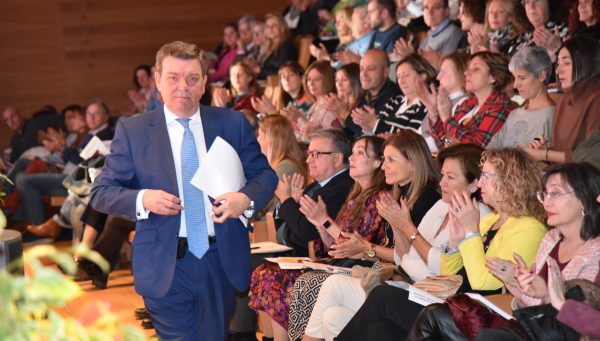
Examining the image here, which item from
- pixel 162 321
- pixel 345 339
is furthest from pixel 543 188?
pixel 162 321

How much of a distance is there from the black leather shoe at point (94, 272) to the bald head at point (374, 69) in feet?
7.20

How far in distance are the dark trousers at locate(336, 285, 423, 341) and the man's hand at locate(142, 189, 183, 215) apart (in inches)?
41.6

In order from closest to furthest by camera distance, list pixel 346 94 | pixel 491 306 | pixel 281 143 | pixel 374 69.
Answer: pixel 491 306 < pixel 281 143 < pixel 374 69 < pixel 346 94

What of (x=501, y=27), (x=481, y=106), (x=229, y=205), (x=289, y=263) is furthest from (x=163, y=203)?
(x=501, y=27)

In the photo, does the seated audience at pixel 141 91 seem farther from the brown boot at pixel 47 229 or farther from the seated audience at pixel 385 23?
the seated audience at pixel 385 23

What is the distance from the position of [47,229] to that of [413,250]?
5.10 meters

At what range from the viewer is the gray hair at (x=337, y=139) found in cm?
511

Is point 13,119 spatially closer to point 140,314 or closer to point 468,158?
point 140,314

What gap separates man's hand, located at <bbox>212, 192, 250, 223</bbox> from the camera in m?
3.02

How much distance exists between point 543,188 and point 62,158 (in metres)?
6.29

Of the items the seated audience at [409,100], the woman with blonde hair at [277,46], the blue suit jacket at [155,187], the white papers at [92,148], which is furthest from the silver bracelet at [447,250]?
the woman with blonde hair at [277,46]

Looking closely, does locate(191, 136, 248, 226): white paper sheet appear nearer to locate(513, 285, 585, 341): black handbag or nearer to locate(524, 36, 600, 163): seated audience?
locate(513, 285, 585, 341): black handbag

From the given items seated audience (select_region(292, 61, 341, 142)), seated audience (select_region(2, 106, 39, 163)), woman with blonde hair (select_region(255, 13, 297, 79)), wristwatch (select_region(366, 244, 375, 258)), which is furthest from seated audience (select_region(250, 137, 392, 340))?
seated audience (select_region(2, 106, 39, 163))

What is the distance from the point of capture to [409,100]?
584cm
